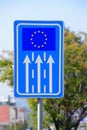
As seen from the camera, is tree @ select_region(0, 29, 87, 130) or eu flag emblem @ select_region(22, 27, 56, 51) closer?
eu flag emblem @ select_region(22, 27, 56, 51)

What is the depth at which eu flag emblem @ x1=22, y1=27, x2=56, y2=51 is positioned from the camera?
4496 mm

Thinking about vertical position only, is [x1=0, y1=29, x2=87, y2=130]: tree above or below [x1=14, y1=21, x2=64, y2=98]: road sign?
below

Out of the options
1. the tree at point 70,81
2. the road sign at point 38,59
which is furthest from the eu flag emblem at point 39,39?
the tree at point 70,81

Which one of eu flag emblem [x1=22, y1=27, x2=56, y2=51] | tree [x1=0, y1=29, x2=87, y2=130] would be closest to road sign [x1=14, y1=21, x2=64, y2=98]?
eu flag emblem [x1=22, y1=27, x2=56, y2=51]

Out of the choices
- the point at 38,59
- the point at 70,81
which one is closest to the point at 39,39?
the point at 38,59

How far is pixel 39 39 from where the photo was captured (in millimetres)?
4512

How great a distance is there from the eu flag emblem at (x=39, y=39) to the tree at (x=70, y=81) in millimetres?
20415

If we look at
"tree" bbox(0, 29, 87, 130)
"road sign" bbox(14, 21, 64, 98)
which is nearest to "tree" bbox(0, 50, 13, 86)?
"tree" bbox(0, 29, 87, 130)

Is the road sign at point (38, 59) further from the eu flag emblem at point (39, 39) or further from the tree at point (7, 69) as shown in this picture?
the tree at point (7, 69)

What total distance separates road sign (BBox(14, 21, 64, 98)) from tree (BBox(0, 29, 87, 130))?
20.4 meters

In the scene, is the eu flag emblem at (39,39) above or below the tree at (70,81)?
above

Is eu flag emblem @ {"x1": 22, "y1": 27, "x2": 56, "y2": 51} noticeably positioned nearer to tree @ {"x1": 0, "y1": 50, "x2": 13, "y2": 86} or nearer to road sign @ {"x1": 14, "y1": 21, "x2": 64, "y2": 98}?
road sign @ {"x1": 14, "y1": 21, "x2": 64, "y2": 98}

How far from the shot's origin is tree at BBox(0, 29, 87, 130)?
2545cm

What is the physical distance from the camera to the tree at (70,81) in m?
25.5
